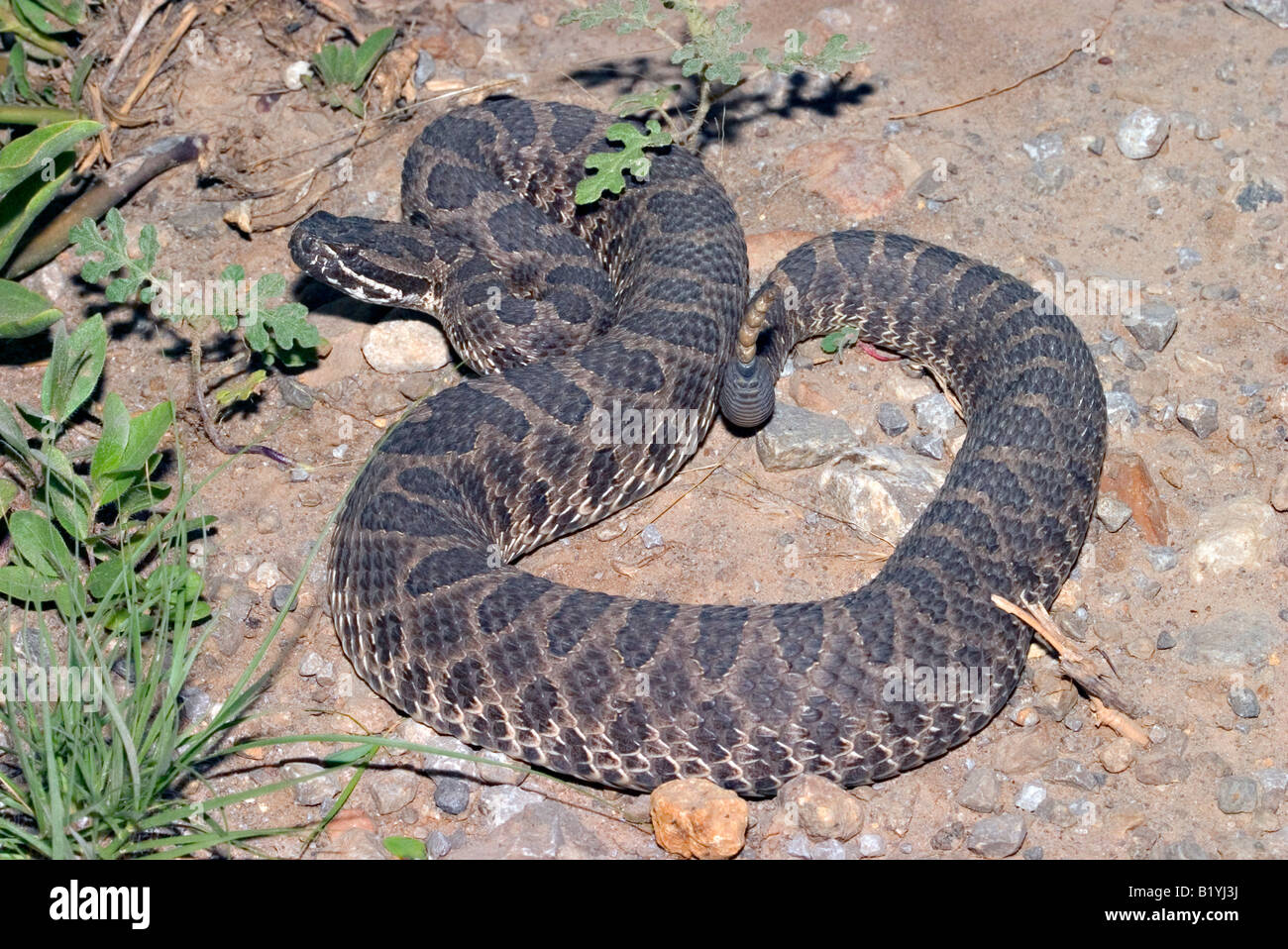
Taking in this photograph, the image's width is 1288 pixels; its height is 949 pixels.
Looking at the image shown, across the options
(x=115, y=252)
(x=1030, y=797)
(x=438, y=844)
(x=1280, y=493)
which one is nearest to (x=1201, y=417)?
(x=1280, y=493)

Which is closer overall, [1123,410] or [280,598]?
[280,598]

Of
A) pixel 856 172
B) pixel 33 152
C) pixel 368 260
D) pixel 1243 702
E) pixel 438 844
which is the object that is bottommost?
pixel 438 844

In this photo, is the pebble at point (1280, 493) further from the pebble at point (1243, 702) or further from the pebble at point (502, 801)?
the pebble at point (502, 801)

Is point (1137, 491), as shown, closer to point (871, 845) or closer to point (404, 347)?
point (871, 845)

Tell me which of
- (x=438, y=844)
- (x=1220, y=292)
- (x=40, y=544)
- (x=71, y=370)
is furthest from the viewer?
(x=1220, y=292)
